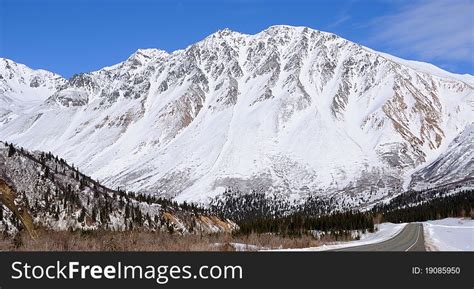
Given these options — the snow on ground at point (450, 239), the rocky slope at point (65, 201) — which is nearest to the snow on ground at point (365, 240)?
the snow on ground at point (450, 239)

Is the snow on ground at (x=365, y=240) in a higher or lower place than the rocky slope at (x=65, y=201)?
lower

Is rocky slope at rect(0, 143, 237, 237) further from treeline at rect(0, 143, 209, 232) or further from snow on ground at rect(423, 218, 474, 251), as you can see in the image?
snow on ground at rect(423, 218, 474, 251)

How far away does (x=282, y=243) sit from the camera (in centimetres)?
3800

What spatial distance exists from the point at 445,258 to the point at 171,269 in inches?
431

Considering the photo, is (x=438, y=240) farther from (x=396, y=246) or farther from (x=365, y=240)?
(x=396, y=246)

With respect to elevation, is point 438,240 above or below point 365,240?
below

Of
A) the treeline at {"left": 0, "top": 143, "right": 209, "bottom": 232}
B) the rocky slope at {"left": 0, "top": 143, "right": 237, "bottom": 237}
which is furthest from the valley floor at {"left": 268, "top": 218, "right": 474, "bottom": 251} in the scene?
the treeline at {"left": 0, "top": 143, "right": 209, "bottom": 232}

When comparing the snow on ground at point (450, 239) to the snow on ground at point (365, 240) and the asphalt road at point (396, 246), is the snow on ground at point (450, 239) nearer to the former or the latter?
the asphalt road at point (396, 246)

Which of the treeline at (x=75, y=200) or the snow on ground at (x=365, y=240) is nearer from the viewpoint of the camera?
the snow on ground at (x=365, y=240)

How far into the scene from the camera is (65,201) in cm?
9256

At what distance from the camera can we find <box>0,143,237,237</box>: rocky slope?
86.4 m

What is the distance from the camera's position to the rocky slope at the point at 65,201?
86.4 m

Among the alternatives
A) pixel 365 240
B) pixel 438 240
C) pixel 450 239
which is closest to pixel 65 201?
pixel 365 240

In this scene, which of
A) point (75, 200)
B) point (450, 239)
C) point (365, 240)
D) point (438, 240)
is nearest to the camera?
point (438, 240)
